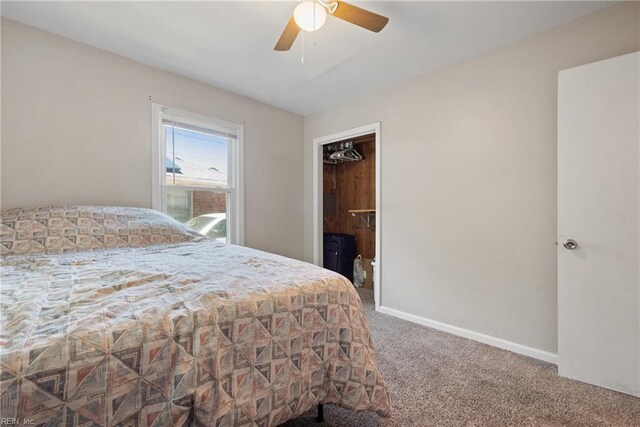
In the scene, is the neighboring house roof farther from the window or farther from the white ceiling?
the white ceiling

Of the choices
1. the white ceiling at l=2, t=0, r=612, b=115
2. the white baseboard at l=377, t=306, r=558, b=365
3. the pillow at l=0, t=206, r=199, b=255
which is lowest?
the white baseboard at l=377, t=306, r=558, b=365

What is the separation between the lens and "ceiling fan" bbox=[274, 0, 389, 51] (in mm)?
1494

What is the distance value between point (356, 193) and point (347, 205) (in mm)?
270

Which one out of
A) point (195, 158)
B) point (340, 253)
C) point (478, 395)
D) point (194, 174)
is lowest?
point (478, 395)

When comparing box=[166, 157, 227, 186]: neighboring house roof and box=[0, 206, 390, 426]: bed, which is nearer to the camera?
box=[0, 206, 390, 426]: bed

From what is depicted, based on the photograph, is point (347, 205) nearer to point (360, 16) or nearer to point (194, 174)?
point (194, 174)

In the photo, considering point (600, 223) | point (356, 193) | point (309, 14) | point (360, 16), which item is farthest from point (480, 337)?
point (356, 193)

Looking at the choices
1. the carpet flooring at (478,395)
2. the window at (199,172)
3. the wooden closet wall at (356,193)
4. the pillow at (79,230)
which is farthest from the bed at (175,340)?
the wooden closet wall at (356,193)

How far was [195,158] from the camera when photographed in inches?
114

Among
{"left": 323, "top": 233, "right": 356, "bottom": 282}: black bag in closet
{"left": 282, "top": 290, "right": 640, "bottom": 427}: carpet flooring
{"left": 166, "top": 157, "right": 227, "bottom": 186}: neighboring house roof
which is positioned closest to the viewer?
{"left": 282, "top": 290, "right": 640, "bottom": 427}: carpet flooring

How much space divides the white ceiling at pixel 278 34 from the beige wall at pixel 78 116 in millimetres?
145

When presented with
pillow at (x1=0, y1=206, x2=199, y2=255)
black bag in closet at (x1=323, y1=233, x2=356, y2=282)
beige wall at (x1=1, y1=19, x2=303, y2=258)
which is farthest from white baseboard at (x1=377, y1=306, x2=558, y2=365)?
beige wall at (x1=1, y1=19, x2=303, y2=258)

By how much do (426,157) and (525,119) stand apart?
789mm

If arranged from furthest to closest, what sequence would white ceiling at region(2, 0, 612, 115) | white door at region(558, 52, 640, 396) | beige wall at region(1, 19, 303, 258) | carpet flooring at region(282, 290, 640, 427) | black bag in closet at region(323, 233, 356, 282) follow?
black bag in closet at region(323, 233, 356, 282), beige wall at region(1, 19, 303, 258), white ceiling at region(2, 0, 612, 115), white door at region(558, 52, 640, 396), carpet flooring at region(282, 290, 640, 427)
